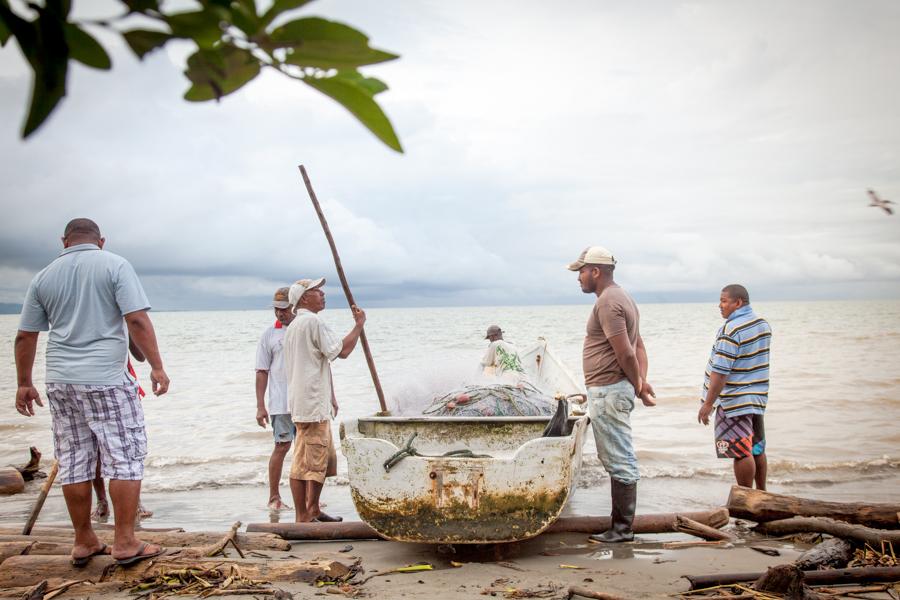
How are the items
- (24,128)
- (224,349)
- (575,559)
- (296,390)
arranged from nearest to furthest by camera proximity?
(24,128) → (575,559) → (296,390) → (224,349)

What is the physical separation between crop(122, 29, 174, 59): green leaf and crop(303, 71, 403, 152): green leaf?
0.15 m

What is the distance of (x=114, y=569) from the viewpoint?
4.16 meters

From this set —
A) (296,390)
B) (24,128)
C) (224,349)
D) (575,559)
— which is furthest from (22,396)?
(224,349)

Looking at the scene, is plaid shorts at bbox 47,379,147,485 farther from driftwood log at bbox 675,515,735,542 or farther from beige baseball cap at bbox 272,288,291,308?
driftwood log at bbox 675,515,735,542

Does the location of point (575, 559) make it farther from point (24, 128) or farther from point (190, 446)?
point (190, 446)

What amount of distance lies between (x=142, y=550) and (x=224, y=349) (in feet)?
111

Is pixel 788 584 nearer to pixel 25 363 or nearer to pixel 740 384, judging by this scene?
pixel 740 384

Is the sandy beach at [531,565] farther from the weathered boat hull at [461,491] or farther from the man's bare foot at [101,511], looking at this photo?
Result: the man's bare foot at [101,511]

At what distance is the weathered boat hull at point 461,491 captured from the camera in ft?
15.2

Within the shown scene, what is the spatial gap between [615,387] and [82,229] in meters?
3.72

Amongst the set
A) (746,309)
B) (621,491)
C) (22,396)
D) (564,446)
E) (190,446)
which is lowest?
(190,446)

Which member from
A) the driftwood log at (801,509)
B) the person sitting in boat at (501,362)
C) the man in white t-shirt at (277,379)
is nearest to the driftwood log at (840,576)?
the driftwood log at (801,509)

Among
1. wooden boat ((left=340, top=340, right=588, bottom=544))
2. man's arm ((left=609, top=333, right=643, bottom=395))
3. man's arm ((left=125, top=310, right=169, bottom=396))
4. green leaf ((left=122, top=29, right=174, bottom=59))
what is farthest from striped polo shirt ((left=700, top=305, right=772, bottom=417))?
green leaf ((left=122, top=29, right=174, bottom=59))

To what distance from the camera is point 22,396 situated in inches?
171
